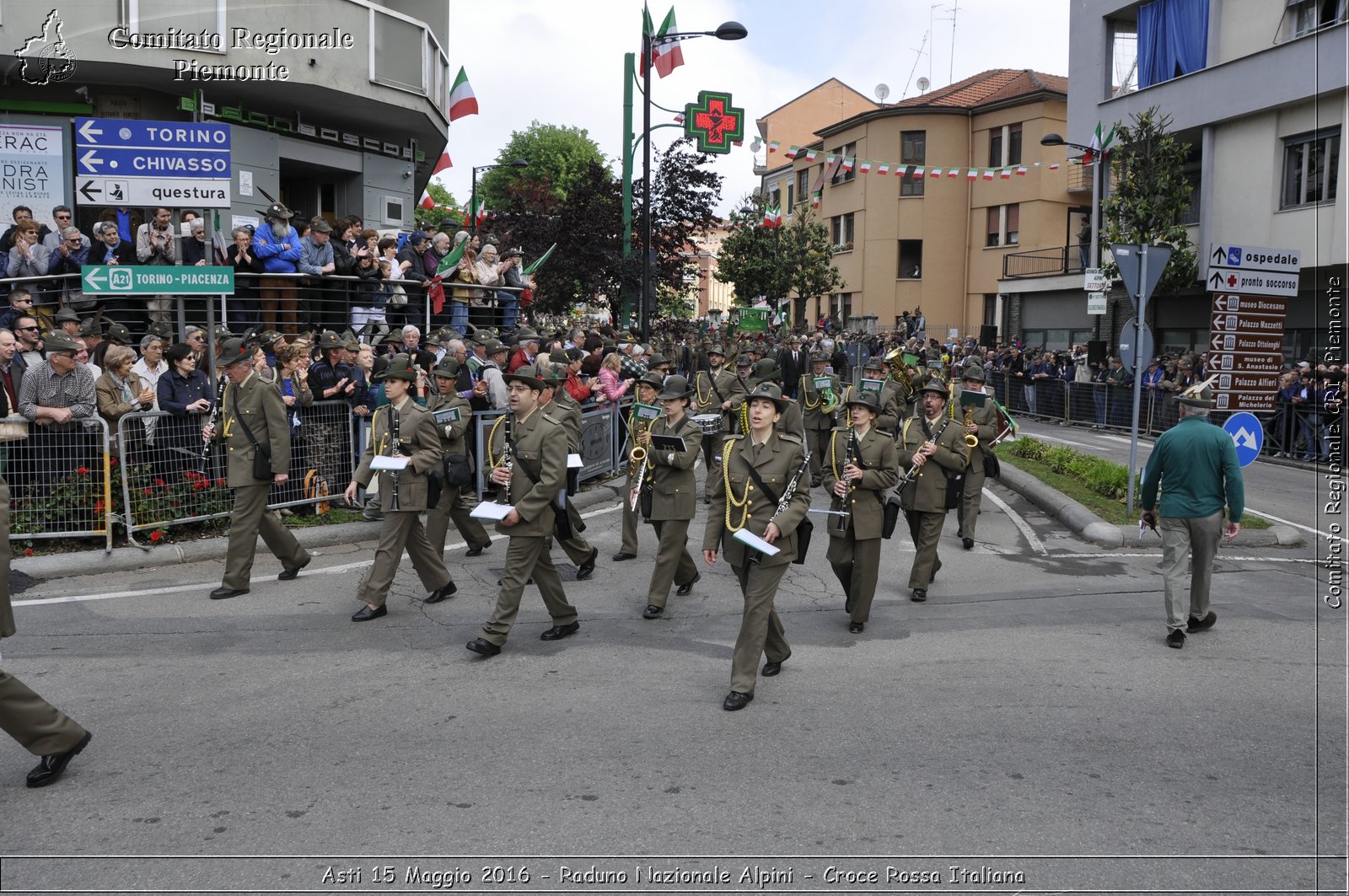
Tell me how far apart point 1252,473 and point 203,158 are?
623 inches

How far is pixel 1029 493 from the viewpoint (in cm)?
1460

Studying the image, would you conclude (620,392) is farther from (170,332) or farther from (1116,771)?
(1116,771)

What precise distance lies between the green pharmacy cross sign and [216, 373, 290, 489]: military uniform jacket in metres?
14.1

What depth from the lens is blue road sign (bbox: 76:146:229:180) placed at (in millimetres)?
9984

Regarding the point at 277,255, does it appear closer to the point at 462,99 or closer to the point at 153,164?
the point at 153,164

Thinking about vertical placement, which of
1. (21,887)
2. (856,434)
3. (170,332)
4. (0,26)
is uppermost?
Answer: (0,26)

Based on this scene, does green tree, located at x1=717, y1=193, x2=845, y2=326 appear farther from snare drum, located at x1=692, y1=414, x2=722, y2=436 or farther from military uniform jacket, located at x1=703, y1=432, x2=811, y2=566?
military uniform jacket, located at x1=703, y1=432, x2=811, y2=566

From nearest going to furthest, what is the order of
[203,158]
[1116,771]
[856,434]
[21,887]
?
[21,887], [1116,771], [856,434], [203,158]

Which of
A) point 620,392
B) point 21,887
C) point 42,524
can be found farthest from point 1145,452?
point 21,887

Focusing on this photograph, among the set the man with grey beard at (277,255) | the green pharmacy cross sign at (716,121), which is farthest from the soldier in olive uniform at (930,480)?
the green pharmacy cross sign at (716,121)

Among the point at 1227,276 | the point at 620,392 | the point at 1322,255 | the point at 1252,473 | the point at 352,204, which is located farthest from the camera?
the point at 1322,255

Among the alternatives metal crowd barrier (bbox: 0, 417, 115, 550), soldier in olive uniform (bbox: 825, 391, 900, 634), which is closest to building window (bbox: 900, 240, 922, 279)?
soldier in olive uniform (bbox: 825, 391, 900, 634)

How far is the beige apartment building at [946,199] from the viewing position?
44000 mm

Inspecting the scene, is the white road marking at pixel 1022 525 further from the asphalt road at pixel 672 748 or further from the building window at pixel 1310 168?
the building window at pixel 1310 168
